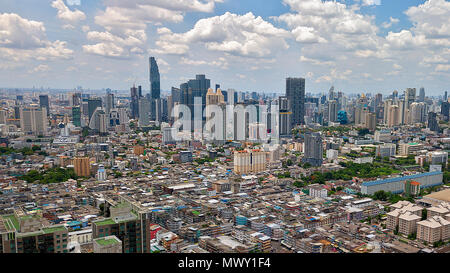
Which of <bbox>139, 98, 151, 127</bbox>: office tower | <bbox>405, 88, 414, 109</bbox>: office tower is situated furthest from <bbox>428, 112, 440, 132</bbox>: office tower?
<bbox>139, 98, 151, 127</bbox>: office tower

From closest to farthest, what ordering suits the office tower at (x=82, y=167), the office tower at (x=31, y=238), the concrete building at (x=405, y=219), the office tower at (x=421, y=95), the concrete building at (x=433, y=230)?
1. the office tower at (x=31, y=238)
2. the concrete building at (x=433, y=230)
3. the concrete building at (x=405, y=219)
4. the office tower at (x=82, y=167)
5. the office tower at (x=421, y=95)

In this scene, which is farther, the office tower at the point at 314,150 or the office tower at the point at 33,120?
the office tower at the point at 33,120

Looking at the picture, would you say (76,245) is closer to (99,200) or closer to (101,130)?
(99,200)

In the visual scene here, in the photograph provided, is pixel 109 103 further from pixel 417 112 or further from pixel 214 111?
pixel 417 112

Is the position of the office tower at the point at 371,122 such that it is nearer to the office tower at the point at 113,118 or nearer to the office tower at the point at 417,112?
the office tower at the point at 417,112

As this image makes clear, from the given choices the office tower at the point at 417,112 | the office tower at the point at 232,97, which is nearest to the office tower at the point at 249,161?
the office tower at the point at 232,97

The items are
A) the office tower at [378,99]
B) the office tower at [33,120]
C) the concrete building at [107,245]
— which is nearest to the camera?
the concrete building at [107,245]

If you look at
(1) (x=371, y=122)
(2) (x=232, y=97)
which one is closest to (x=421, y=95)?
(1) (x=371, y=122)
